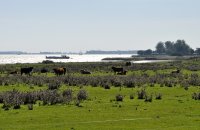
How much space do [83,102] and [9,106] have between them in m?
4.85

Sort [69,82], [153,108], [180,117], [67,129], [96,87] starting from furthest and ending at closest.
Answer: [69,82], [96,87], [153,108], [180,117], [67,129]

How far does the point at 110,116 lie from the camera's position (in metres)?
21.9

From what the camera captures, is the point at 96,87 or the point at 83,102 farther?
the point at 96,87

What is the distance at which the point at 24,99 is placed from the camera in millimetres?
27141

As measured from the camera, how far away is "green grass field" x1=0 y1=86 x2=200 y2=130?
1912cm

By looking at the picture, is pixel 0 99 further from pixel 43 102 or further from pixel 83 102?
pixel 83 102

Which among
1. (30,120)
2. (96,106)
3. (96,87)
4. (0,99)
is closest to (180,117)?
(96,106)

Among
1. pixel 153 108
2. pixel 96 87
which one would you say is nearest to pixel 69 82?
pixel 96 87

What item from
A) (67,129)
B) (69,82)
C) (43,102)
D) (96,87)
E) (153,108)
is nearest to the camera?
(67,129)

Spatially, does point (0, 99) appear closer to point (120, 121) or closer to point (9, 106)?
point (9, 106)

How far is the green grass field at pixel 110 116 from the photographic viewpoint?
1912cm

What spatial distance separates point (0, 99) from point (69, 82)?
1501cm

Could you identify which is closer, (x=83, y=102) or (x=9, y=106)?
(x=9, y=106)

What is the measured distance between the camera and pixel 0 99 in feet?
89.3
